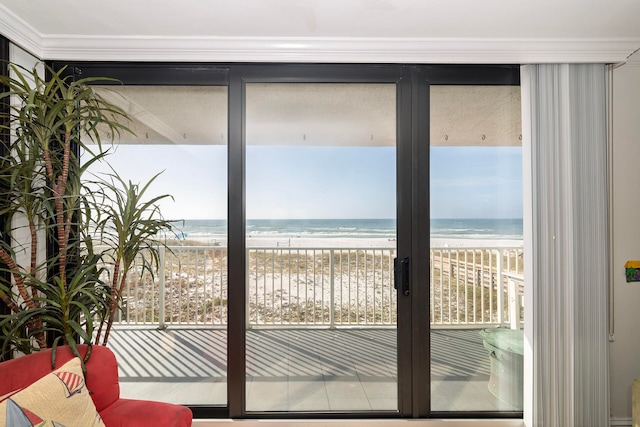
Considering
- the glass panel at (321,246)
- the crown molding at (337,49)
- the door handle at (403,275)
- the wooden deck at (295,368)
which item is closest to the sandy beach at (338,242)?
the glass panel at (321,246)

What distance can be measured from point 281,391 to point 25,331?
63.6 inches

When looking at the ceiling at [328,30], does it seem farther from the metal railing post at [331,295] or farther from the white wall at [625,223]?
the metal railing post at [331,295]

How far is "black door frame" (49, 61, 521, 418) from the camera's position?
250 cm

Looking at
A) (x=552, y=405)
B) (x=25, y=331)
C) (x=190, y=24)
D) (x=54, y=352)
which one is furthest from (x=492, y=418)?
(x=190, y=24)

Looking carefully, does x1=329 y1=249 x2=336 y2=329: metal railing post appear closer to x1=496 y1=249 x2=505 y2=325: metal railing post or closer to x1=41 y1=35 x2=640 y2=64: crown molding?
x1=496 y1=249 x2=505 y2=325: metal railing post

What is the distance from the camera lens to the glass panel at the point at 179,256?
2527 millimetres

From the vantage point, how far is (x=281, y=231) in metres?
2.55

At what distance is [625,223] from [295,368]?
243 cm

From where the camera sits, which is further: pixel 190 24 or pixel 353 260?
pixel 353 260

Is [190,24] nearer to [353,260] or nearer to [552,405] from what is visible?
[353,260]

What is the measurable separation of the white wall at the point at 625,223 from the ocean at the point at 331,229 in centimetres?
67

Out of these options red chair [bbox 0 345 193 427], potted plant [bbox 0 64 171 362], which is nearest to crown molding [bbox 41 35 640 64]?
potted plant [bbox 0 64 171 362]

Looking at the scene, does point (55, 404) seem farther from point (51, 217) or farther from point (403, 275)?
point (403, 275)

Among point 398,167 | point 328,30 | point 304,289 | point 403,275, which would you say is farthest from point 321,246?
point 328,30
